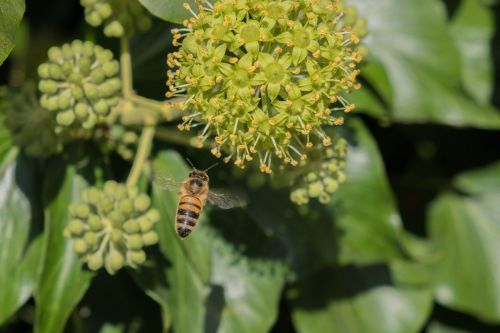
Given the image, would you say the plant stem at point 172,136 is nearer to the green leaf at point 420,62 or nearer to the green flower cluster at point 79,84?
the green flower cluster at point 79,84

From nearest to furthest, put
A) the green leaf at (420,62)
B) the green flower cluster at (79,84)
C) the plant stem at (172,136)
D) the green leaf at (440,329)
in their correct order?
1. the green flower cluster at (79,84)
2. the plant stem at (172,136)
3. the green leaf at (420,62)
4. the green leaf at (440,329)

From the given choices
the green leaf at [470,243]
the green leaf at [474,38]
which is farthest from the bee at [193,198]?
the green leaf at [474,38]

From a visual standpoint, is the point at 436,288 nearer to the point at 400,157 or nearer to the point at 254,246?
the point at 400,157

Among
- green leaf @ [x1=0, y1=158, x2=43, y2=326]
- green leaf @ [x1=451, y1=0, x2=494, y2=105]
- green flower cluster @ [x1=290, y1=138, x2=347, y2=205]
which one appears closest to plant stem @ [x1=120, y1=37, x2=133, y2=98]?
green leaf @ [x1=0, y1=158, x2=43, y2=326]

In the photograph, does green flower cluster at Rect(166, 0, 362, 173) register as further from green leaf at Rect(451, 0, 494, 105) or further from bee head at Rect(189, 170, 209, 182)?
green leaf at Rect(451, 0, 494, 105)

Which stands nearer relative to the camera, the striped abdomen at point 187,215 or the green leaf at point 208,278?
the striped abdomen at point 187,215

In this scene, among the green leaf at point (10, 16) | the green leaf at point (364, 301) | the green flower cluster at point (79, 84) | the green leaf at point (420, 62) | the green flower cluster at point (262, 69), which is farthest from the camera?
the green leaf at point (364, 301)
